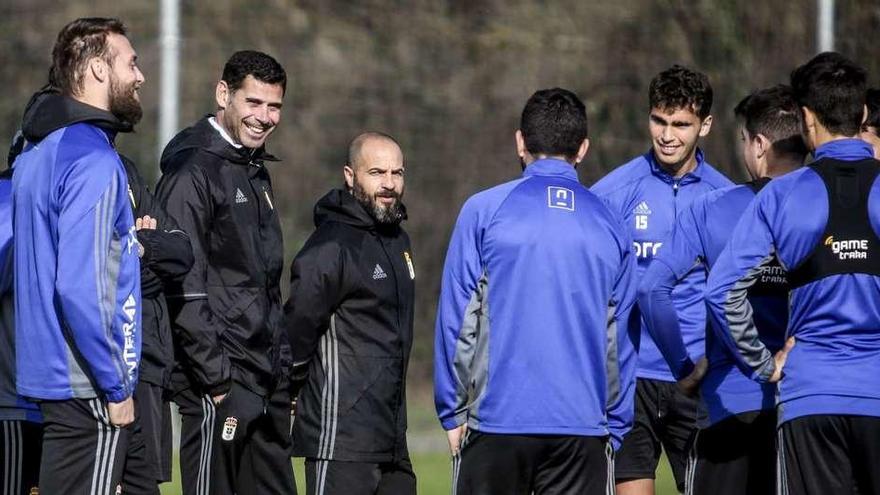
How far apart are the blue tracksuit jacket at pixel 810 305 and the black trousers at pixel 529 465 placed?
0.64m

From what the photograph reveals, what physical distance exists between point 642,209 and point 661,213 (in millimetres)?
84

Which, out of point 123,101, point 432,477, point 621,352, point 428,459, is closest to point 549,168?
point 621,352

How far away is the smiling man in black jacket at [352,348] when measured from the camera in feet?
20.4

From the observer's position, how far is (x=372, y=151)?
6.55 meters

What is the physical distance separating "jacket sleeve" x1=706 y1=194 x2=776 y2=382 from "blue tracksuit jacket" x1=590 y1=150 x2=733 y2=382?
1.25 metres

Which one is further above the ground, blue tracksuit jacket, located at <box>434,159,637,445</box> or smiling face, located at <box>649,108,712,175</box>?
smiling face, located at <box>649,108,712,175</box>

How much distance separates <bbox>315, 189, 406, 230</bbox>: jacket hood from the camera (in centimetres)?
644

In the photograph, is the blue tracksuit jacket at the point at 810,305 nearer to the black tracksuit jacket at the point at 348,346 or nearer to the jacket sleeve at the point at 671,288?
the jacket sleeve at the point at 671,288

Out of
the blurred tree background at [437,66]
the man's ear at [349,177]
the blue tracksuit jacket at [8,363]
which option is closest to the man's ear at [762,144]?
the man's ear at [349,177]

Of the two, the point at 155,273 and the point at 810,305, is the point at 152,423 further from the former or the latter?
the point at 810,305

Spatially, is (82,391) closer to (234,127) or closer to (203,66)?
(234,127)

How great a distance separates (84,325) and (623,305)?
72.1 inches

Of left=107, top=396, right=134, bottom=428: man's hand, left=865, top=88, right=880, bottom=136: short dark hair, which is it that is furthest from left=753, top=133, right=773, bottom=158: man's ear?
left=107, top=396, right=134, bottom=428: man's hand

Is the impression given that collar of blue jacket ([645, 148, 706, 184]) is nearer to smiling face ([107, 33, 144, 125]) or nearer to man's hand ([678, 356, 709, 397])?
man's hand ([678, 356, 709, 397])
